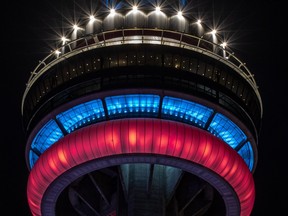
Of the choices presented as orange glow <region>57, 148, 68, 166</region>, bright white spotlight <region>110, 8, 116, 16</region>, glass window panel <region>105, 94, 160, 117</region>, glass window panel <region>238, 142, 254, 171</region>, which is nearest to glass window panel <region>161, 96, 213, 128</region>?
glass window panel <region>105, 94, 160, 117</region>

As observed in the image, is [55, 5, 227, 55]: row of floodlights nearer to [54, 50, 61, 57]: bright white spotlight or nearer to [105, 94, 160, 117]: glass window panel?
[54, 50, 61, 57]: bright white spotlight

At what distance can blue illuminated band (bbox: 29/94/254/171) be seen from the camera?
3700cm

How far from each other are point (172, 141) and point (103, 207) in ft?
32.2

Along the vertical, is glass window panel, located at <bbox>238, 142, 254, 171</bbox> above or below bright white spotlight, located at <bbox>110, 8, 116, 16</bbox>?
below

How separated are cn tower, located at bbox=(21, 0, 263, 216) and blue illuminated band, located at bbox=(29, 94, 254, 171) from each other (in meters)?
0.06

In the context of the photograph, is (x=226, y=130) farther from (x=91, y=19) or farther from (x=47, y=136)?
(x=91, y=19)

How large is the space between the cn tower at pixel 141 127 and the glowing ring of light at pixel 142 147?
58 mm

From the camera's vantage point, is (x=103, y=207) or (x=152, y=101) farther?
(x=103, y=207)

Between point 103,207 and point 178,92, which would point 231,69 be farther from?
point 103,207

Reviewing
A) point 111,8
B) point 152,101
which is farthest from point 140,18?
point 152,101

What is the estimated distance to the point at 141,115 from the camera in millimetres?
36812

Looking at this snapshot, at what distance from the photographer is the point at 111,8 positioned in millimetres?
45438

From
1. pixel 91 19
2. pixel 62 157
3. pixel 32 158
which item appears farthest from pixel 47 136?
pixel 91 19

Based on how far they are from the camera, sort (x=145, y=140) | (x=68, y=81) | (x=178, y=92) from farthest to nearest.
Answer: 1. (x=68, y=81)
2. (x=178, y=92)
3. (x=145, y=140)
